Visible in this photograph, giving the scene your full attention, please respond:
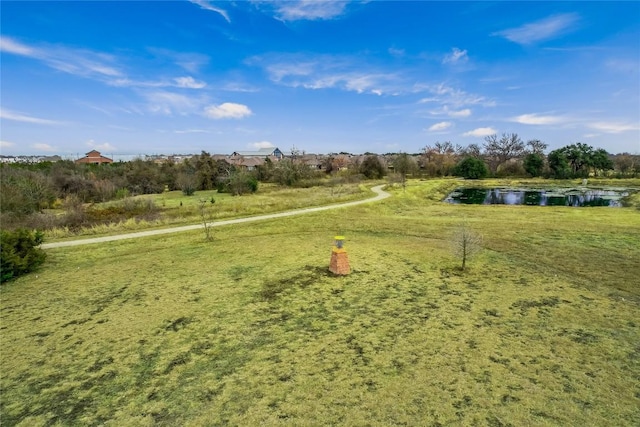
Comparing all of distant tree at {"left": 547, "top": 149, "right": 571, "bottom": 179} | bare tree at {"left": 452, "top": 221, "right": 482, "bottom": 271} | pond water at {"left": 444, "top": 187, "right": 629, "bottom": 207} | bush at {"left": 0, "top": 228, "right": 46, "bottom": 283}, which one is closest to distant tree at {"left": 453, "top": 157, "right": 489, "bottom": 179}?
distant tree at {"left": 547, "top": 149, "right": 571, "bottom": 179}

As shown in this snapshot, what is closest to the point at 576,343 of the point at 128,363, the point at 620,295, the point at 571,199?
the point at 620,295

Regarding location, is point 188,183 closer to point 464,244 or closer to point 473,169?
point 464,244

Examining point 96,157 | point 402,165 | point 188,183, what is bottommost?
point 188,183

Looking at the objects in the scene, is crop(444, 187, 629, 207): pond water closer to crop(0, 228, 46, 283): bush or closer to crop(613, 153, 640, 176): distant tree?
crop(613, 153, 640, 176): distant tree

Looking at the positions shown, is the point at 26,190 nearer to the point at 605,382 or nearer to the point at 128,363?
the point at 128,363

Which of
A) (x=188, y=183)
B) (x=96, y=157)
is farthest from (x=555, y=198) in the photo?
(x=96, y=157)

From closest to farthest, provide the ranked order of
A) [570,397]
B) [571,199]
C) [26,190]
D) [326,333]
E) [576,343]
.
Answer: [570,397]
[576,343]
[326,333]
[26,190]
[571,199]
